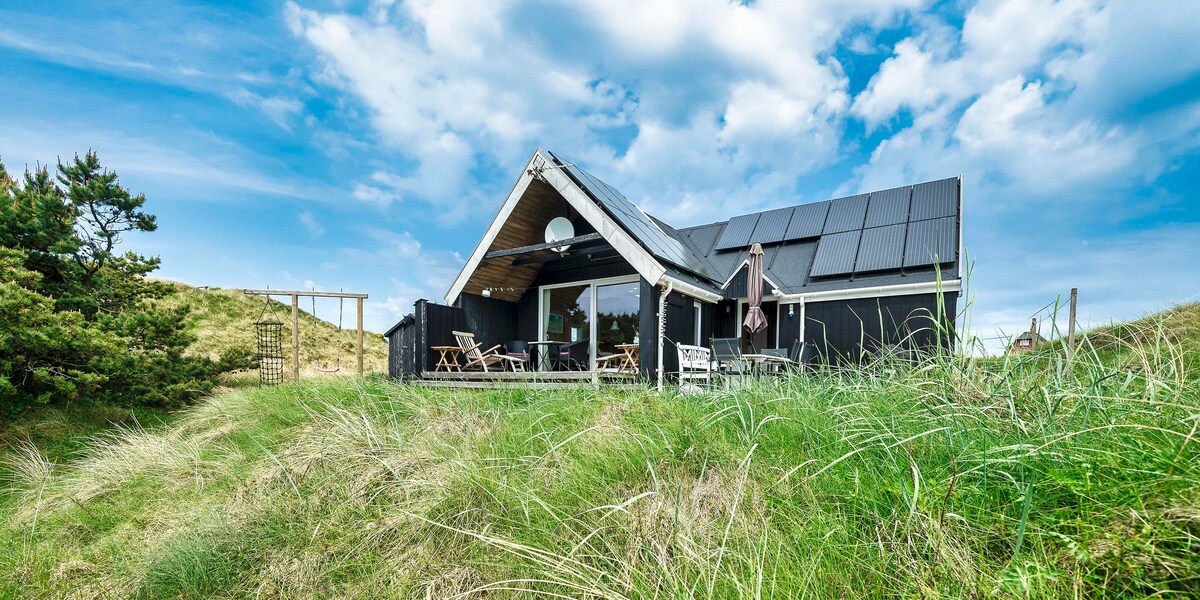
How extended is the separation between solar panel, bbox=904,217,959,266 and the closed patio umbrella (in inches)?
123

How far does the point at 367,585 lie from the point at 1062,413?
12.1 ft

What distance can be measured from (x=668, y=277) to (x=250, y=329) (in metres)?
17.2

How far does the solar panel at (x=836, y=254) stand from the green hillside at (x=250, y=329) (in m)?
13.2

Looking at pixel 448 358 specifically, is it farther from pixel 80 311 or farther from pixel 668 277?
pixel 80 311

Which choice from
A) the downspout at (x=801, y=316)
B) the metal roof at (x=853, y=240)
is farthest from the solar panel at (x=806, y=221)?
the downspout at (x=801, y=316)

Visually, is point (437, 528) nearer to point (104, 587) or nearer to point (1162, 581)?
point (104, 587)

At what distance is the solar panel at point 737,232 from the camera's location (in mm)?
12375

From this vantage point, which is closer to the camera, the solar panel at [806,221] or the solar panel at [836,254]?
the solar panel at [836,254]

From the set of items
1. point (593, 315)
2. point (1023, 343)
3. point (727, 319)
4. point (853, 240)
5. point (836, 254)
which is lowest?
point (1023, 343)

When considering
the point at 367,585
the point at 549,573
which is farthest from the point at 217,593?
the point at 549,573

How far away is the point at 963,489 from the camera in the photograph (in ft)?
6.52

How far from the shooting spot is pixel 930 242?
9.71 metres

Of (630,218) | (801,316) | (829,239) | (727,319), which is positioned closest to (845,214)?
(829,239)

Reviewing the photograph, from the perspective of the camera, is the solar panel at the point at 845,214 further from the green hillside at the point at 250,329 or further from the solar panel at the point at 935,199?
the green hillside at the point at 250,329
